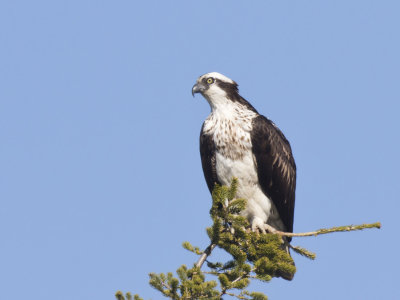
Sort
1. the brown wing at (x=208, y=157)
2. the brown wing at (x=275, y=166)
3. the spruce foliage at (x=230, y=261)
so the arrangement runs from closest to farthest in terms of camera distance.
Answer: the spruce foliage at (x=230, y=261)
the brown wing at (x=275, y=166)
the brown wing at (x=208, y=157)

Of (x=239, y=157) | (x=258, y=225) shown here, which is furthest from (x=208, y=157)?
(x=258, y=225)

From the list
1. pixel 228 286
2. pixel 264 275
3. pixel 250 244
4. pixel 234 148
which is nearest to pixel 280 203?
pixel 234 148

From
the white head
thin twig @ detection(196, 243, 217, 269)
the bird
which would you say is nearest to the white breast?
the bird

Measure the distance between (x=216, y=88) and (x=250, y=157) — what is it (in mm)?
1251

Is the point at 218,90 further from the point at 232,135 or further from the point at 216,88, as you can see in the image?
the point at 232,135

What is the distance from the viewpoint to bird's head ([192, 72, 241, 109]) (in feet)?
29.7

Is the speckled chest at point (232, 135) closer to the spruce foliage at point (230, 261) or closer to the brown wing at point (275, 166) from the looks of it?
the brown wing at point (275, 166)

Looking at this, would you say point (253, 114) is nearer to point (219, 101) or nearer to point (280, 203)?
point (219, 101)

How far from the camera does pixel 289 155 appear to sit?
9.16 m

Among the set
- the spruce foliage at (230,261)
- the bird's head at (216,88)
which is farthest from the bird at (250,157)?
the spruce foliage at (230,261)

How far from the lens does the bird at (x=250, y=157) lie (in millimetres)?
8516

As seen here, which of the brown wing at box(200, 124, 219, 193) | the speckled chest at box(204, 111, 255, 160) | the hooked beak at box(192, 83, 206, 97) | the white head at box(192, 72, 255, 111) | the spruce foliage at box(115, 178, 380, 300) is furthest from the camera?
the hooked beak at box(192, 83, 206, 97)

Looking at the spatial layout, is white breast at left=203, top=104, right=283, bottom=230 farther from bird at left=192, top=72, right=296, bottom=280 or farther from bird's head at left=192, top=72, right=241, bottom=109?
bird's head at left=192, top=72, right=241, bottom=109

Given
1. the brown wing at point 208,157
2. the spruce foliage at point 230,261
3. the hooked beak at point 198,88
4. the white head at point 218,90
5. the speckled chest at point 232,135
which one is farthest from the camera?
the hooked beak at point 198,88
